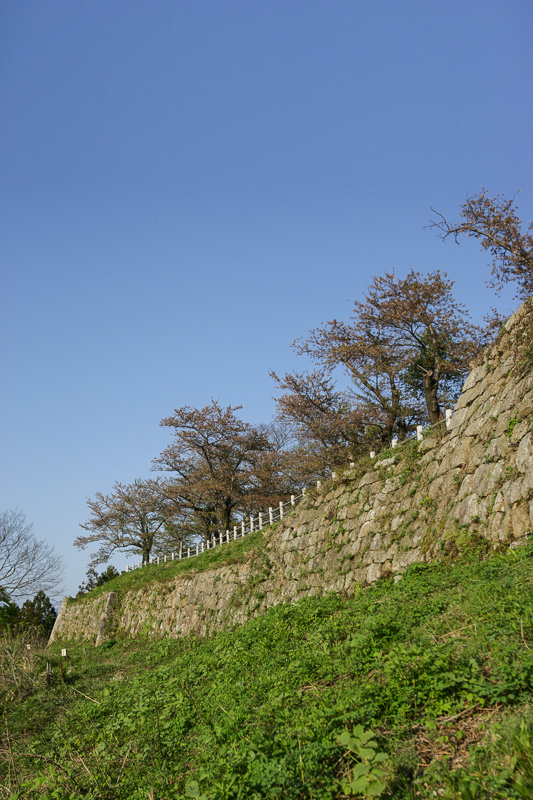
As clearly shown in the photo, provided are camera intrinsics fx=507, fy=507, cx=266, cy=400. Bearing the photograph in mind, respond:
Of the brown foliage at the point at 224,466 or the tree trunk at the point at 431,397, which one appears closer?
the tree trunk at the point at 431,397

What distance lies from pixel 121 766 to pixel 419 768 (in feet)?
10.5

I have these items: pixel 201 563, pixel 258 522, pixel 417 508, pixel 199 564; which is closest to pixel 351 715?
pixel 417 508

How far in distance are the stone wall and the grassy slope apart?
957 millimetres

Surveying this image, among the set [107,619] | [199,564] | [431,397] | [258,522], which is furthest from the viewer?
[258,522]

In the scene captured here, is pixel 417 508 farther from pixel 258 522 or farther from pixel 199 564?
pixel 258 522

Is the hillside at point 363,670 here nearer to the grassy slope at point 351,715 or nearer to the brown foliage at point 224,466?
the grassy slope at point 351,715

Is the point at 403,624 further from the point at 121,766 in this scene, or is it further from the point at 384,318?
the point at 384,318

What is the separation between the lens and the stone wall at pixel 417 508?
7.99 m

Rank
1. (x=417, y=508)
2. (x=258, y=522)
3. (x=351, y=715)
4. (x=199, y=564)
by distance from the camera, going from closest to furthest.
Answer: (x=351, y=715) → (x=417, y=508) → (x=199, y=564) → (x=258, y=522)

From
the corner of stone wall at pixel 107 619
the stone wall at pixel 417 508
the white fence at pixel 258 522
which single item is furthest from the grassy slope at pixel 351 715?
the corner of stone wall at pixel 107 619

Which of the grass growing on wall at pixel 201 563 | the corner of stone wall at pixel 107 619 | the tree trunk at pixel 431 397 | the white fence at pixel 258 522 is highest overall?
the tree trunk at pixel 431 397

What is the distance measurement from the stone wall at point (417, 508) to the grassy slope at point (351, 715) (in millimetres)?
957

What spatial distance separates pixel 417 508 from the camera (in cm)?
1016

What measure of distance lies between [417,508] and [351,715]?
259 inches
